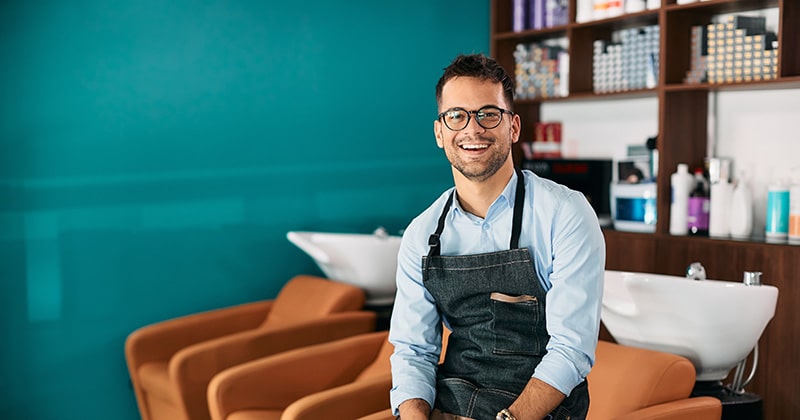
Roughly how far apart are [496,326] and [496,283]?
0.09m

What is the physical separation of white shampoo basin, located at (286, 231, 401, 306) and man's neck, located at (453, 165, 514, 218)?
1512 mm

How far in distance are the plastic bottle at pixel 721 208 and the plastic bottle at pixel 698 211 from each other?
0.06 metres

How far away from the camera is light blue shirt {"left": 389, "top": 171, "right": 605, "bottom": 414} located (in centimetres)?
178

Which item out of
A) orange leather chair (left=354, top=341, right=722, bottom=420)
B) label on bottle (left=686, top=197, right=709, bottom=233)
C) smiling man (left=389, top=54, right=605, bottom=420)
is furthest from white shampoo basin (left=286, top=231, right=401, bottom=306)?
smiling man (left=389, top=54, right=605, bottom=420)

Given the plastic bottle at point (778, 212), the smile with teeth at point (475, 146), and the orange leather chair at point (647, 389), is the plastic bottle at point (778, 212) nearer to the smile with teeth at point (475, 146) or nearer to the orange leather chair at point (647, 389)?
the orange leather chair at point (647, 389)

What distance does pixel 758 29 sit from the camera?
10.5ft

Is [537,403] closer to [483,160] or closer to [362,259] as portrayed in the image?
[483,160]

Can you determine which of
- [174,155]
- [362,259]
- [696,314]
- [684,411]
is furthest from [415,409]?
[174,155]

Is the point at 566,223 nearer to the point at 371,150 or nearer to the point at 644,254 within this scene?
the point at 644,254

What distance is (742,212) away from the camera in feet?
10.5

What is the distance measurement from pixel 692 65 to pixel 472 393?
6.88 ft

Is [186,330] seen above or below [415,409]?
below

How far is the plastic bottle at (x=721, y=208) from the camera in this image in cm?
324

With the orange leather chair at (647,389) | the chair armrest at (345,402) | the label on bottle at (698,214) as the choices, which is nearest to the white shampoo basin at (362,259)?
the chair armrest at (345,402)
